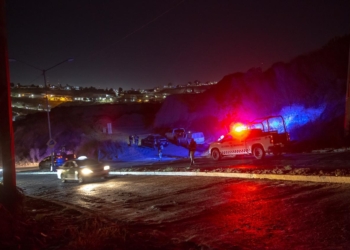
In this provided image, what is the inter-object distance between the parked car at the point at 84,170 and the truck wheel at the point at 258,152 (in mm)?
8806

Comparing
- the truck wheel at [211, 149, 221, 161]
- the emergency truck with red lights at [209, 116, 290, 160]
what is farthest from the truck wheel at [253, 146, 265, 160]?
the truck wheel at [211, 149, 221, 161]

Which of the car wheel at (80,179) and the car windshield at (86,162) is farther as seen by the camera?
the car windshield at (86,162)

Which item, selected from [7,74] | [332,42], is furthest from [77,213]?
[332,42]

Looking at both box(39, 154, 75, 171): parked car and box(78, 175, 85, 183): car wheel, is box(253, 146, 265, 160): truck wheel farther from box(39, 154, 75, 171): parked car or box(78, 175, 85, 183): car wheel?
box(39, 154, 75, 171): parked car

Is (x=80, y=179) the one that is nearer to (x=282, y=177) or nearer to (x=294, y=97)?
(x=282, y=177)

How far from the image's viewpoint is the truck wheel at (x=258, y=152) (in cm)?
2048

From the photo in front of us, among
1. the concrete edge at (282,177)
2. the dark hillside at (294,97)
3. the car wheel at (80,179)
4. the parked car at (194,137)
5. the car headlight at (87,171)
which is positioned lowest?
the concrete edge at (282,177)

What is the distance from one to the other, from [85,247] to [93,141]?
41350mm

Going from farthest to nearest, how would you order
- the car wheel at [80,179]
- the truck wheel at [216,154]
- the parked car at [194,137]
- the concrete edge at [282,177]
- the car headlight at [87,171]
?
the parked car at [194,137]
the truck wheel at [216,154]
the car wheel at [80,179]
the car headlight at [87,171]
the concrete edge at [282,177]

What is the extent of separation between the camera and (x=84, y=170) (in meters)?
21.6

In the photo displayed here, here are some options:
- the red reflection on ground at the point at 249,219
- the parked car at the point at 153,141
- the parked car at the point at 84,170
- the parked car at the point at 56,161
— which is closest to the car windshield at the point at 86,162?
the parked car at the point at 84,170

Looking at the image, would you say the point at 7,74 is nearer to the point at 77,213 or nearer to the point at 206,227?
the point at 77,213

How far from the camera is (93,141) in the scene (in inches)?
1860

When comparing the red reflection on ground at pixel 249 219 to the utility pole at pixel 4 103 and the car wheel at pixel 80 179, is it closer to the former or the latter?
the utility pole at pixel 4 103
